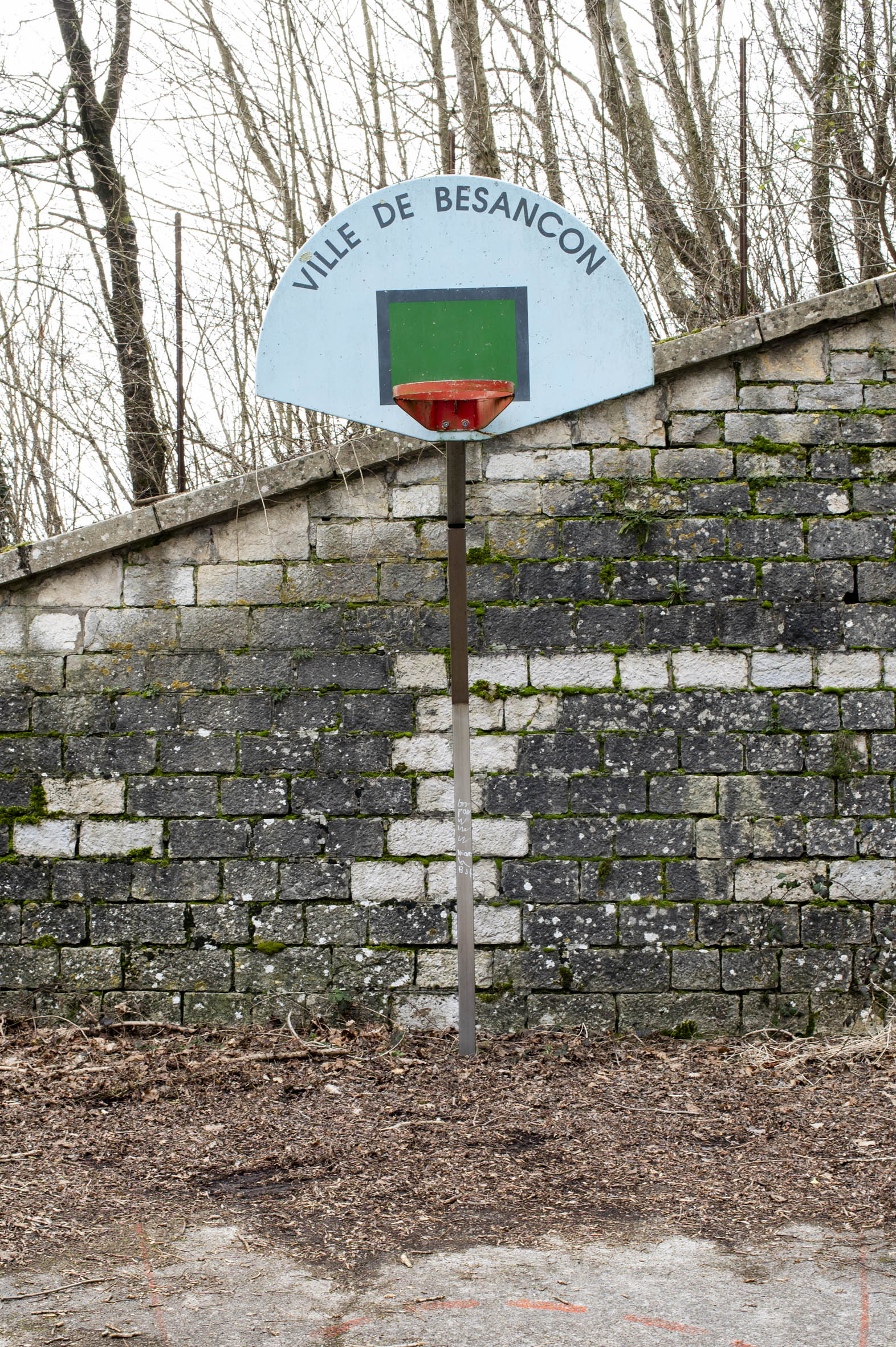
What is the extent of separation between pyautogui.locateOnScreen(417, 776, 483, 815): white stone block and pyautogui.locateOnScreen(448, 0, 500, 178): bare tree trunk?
3.78m

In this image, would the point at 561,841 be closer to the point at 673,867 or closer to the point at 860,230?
the point at 673,867

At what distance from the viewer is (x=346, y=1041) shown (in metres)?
4.15

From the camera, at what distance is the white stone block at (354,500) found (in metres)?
4.29

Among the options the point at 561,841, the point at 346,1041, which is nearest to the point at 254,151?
the point at 561,841

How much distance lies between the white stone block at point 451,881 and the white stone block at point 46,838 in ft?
4.90

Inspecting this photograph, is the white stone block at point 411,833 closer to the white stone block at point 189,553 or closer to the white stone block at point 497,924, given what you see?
the white stone block at point 497,924

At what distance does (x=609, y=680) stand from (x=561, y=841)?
26.9 inches

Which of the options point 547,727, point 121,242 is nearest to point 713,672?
point 547,727

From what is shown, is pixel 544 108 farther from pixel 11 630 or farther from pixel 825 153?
pixel 11 630

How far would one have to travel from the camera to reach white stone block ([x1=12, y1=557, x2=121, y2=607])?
4.33 m

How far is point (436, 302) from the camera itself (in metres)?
3.59

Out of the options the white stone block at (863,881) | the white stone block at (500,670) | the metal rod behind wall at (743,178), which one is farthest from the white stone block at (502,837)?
the metal rod behind wall at (743,178)

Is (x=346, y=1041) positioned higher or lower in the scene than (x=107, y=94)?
lower

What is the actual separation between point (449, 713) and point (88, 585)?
1.59m
